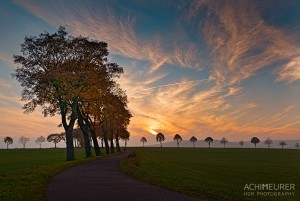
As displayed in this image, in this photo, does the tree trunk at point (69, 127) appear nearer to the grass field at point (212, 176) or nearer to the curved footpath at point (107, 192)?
the grass field at point (212, 176)

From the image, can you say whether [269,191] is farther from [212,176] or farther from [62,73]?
[62,73]

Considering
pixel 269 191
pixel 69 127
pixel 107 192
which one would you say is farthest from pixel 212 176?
pixel 69 127

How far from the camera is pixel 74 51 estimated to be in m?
45.2

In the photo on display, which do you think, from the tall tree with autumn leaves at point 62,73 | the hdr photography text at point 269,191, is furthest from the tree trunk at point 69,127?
the hdr photography text at point 269,191

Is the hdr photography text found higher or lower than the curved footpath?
lower

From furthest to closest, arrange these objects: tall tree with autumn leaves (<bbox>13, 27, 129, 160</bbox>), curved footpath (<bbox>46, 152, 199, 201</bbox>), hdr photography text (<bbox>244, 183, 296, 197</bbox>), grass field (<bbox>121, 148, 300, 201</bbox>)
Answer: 1. tall tree with autumn leaves (<bbox>13, 27, 129, 160</bbox>)
2. hdr photography text (<bbox>244, 183, 296, 197</bbox>)
3. grass field (<bbox>121, 148, 300, 201</bbox>)
4. curved footpath (<bbox>46, 152, 199, 201</bbox>)

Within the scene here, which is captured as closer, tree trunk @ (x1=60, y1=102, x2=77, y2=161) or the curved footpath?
the curved footpath

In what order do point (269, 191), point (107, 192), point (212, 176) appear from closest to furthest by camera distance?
point (107, 192)
point (269, 191)
point (212, 176)

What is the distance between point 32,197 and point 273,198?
14440mm

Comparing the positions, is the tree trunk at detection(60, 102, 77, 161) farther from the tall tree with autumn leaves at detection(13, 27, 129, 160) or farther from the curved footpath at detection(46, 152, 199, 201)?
the curved footpath at detection(46, 152, 199, 201)

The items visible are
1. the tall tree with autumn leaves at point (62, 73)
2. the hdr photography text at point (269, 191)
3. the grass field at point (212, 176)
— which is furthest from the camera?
the tall tree with autumn leaves at point (62, 73)

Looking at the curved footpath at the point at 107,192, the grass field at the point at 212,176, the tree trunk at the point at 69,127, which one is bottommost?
the grass field at the point at 212,176

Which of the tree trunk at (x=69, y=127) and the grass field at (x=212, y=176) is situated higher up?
the tree trunk at (x=69, y=127)

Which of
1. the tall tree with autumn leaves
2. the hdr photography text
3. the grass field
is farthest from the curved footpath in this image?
the tall tree with autumn leaves
